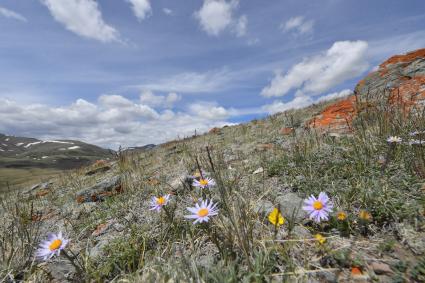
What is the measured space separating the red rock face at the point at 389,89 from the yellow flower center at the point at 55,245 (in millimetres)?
4767

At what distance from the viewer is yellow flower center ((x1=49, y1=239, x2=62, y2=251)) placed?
75.2 inches

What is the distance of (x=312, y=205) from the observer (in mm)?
2115

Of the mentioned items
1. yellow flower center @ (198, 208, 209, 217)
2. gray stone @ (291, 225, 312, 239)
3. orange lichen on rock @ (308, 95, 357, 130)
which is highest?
orange lichen on rock @ (308, 95, 357, 130)

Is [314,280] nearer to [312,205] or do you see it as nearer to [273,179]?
[312,205]

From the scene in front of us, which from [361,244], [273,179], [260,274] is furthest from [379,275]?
[273,179]

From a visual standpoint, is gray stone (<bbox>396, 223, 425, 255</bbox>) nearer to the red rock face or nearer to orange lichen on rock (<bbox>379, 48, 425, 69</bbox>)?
the red rock face

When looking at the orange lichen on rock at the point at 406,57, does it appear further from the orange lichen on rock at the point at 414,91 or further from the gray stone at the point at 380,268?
the gray stone at the point at 380,268

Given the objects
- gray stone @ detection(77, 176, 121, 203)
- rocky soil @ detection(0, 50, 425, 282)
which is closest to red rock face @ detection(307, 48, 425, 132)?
rocky soil @ detection(0, 50, 425, 282)

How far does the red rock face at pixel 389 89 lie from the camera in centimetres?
610

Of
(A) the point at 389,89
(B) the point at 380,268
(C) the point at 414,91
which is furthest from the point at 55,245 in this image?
(C) the point at 414,91

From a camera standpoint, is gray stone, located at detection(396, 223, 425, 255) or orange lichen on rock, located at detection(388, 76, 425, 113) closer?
gray stone, located at detection(396, 223, 425, 255)

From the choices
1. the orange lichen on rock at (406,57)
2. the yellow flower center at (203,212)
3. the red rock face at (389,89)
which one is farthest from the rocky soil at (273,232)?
the orange lichen on rock at (406,57)

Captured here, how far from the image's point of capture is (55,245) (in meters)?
1.93

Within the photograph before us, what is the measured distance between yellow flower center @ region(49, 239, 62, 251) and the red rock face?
4767 millimetres
